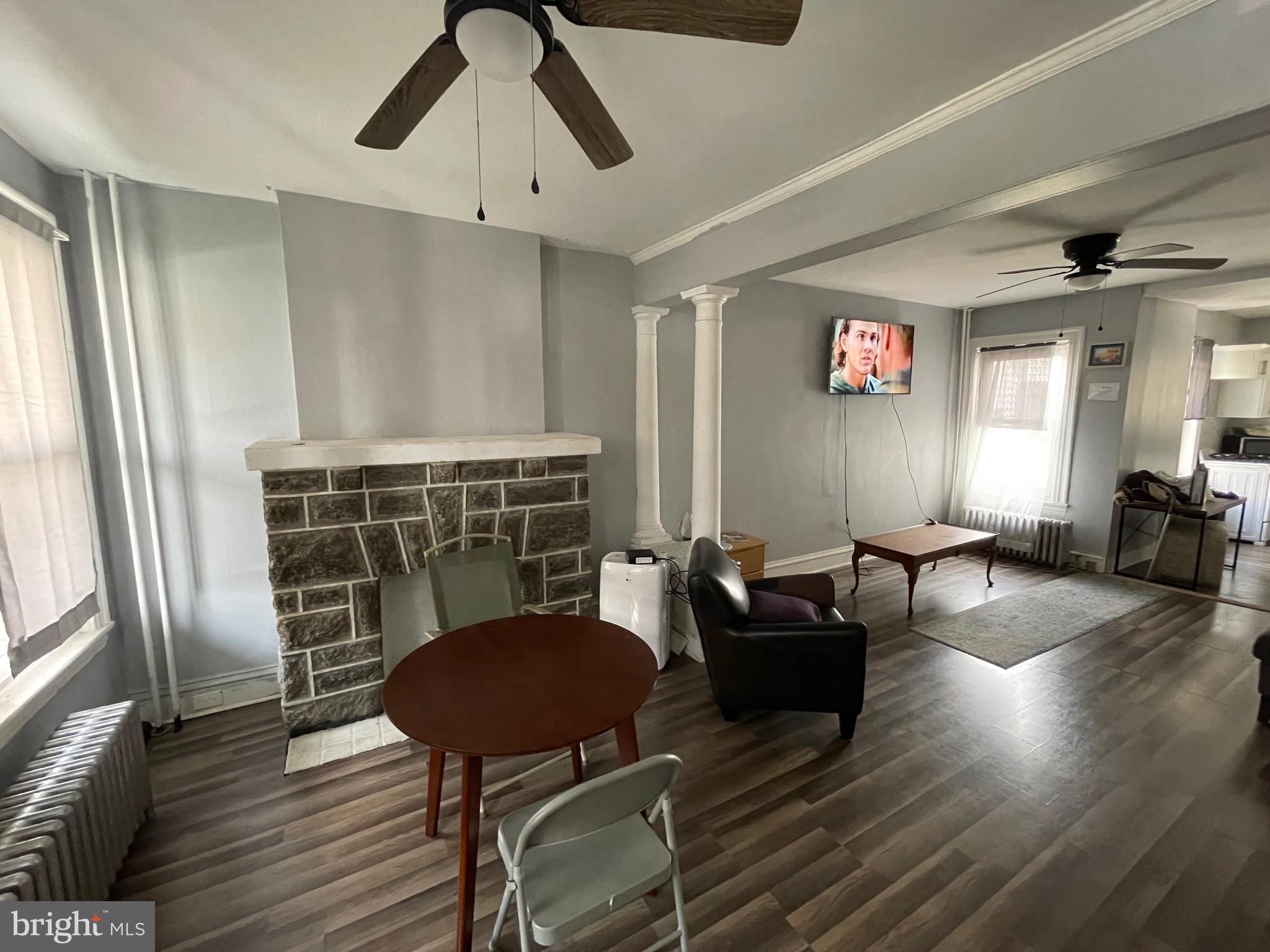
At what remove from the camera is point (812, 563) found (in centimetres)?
468

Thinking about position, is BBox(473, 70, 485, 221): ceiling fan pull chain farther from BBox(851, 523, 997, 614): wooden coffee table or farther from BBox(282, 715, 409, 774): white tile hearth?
BBox(851, 523, 997, 614): wooden coffee table

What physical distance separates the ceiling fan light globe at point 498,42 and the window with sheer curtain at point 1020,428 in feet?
18.2

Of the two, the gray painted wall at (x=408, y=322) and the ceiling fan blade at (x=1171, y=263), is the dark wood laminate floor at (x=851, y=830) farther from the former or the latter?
the ceiling fan blade at (x=1171, y=263)

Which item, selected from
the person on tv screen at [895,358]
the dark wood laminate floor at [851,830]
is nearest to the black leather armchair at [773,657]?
the dark wood laminate floor at [851,830]

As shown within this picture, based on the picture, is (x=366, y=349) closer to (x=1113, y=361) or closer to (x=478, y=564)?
(x=478, y=564)

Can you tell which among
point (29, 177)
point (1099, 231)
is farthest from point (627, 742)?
point (1099, 231)

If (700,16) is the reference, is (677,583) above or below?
below

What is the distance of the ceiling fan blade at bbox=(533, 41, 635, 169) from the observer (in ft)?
3.72

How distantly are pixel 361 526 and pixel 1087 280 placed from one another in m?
4.34

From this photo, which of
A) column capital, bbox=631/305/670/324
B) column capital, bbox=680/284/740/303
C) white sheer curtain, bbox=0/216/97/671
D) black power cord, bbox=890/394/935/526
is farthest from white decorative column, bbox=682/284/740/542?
white sheer curtain, bbox=0/216/97/671

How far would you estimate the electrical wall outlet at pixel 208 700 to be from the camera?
259 cm

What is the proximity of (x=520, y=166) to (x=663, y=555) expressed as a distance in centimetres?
230

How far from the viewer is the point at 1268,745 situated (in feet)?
7.65

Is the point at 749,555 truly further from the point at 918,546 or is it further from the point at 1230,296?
the point at 1230,296
